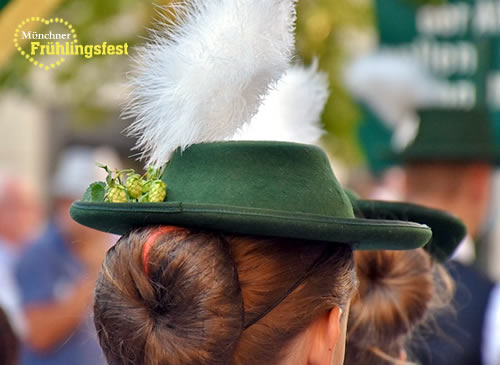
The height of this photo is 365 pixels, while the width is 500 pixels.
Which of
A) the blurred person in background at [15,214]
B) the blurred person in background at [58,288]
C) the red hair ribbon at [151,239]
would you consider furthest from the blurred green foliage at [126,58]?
the red hair ribbon at [151,239]

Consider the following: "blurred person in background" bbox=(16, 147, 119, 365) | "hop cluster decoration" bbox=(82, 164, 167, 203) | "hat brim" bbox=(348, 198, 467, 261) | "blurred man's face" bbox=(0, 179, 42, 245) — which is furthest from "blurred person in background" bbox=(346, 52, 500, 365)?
"blurred man's face" bbox=(0, 179, 42, 245)

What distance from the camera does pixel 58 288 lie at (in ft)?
16.9

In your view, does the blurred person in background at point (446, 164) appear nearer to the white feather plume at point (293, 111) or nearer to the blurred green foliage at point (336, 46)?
the blurred green foliage at point (336, 46)

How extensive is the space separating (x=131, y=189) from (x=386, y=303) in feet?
2.87

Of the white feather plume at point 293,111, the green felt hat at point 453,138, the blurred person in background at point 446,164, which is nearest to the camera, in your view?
the white feather plume at point 293,111

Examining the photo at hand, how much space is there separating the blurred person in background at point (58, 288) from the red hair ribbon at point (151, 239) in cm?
293

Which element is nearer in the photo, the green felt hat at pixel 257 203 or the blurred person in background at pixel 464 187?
the green felt hat at pixel 257 203

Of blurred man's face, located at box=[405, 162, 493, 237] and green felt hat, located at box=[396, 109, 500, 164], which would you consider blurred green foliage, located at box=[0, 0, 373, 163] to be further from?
blurred man's face, located at box=[405, 162, 493, 237]

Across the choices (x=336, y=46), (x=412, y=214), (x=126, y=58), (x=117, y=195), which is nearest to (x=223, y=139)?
(x=117, y=195)

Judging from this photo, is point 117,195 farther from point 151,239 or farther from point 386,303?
point 386,303

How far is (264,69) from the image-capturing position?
1730mm

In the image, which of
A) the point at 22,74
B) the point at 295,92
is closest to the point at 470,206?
the point at 295,92

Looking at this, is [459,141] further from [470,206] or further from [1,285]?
[1,285]

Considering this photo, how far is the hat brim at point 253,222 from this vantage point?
1.60 m
